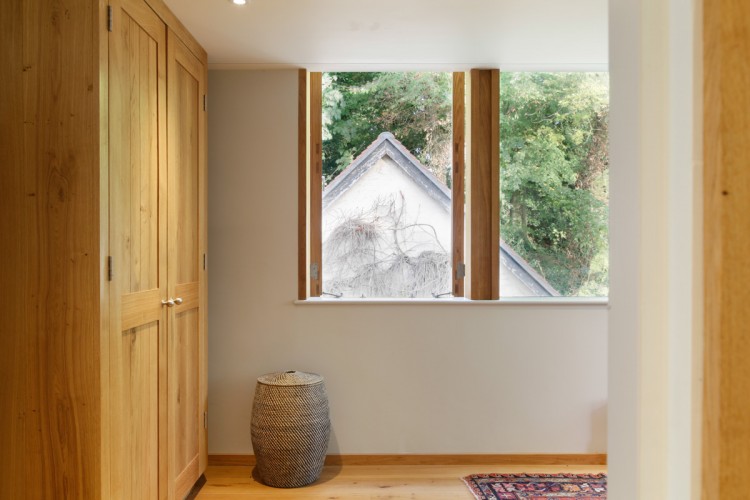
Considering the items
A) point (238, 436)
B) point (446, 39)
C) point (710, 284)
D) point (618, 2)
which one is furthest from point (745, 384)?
point (238, 436)

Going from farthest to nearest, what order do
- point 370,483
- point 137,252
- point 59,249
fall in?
1. point 370,483
2. point 137,252
3. point 59,249

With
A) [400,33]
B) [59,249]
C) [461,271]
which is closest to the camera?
[59,249]

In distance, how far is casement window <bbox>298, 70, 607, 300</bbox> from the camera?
12.0 ft

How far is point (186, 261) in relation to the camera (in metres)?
2.94

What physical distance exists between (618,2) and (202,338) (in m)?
2.88

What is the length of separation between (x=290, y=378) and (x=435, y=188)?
4.69 ft

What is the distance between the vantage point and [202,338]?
10.6ft

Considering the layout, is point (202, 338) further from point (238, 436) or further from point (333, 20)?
point (333, 20)

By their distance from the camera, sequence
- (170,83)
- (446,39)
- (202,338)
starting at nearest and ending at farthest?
(170,83), (446,39), (202,338)

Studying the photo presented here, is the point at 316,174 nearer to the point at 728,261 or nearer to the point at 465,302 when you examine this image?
the point at 465,302

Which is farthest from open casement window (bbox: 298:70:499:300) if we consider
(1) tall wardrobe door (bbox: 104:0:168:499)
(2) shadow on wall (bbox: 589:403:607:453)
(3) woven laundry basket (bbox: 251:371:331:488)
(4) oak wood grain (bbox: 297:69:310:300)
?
(1) tall wardrobe door (bbox: 104:0:168:499)

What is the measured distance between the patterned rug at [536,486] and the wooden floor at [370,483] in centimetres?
8

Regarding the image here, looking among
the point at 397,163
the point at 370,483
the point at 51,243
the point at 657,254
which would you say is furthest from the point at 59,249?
the point at 397,163

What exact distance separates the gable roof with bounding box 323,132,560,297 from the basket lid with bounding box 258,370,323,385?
103cm
